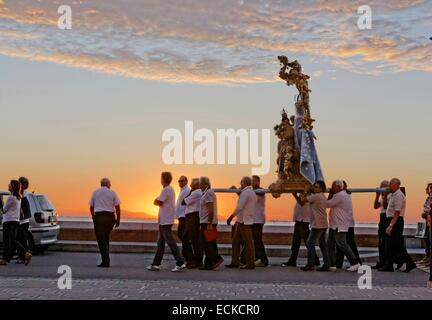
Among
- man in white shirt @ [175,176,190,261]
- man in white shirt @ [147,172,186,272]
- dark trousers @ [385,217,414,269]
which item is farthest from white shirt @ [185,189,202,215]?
dark trousers @ [385,217,414,269]

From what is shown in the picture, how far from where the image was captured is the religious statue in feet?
76.3

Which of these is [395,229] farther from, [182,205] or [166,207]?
[166,207]

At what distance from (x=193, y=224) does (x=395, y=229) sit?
13.7 feet

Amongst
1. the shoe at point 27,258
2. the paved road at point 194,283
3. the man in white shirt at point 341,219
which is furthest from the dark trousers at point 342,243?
the shoe at point 27,258

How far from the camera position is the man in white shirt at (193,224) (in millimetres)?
18203

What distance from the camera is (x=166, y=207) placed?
17219 millimetres

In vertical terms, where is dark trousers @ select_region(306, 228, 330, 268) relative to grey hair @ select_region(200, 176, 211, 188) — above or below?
below

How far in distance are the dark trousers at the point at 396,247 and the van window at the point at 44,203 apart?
881 centimetres

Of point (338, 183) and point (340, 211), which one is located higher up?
point (338, 183)

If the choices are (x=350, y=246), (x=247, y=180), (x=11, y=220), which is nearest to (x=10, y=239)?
(x=11, y=220)

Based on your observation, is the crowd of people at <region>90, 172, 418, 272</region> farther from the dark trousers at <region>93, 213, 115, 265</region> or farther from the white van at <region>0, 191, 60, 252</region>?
the white van at <region>0, 191, 60, 252</region>

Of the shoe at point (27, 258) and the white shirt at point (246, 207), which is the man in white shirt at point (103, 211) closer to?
the shoe at point (27, 258)

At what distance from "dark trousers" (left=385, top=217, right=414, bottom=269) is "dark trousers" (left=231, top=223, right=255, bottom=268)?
2.81m
